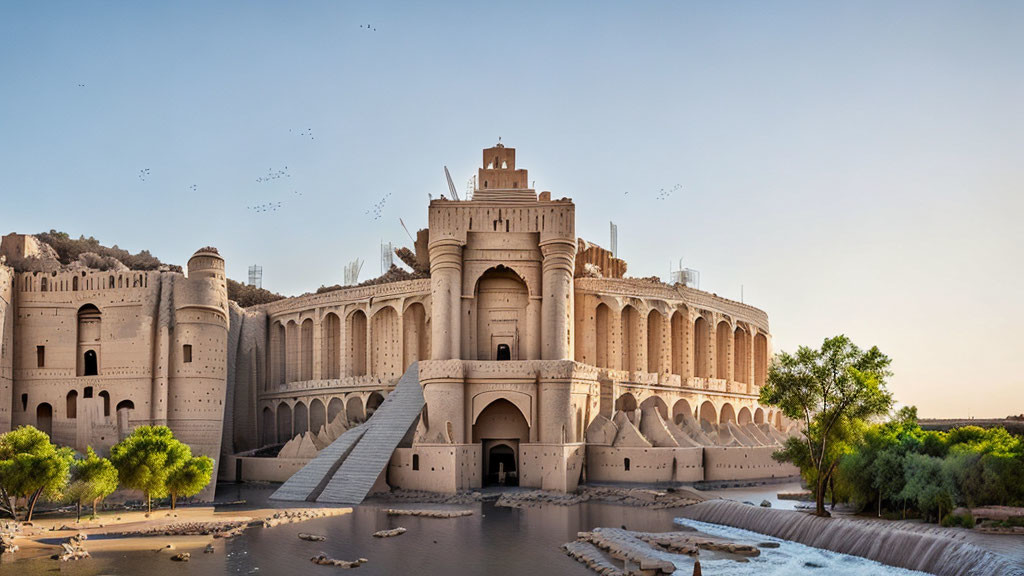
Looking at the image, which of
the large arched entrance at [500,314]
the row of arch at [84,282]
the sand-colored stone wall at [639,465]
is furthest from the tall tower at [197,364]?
the sand-colored stone wall at [639,465]

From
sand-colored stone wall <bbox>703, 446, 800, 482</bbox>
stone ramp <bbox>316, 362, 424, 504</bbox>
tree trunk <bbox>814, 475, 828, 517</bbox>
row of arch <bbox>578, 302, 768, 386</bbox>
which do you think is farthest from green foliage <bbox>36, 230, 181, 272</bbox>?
tree trunk <bbox>814, 475, 828, 517</bbox>

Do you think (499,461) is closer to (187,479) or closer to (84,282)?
(187,479)

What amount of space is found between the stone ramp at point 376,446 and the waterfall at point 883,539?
16.2 m

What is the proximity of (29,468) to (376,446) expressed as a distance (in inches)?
615

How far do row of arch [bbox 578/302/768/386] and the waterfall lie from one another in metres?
22.7

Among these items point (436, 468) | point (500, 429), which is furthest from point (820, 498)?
point (500, 429)

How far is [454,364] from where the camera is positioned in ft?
143

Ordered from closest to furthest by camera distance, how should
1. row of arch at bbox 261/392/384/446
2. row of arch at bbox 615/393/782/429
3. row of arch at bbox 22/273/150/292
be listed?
row of arch at bbox 22/273/150/292, row of arch at bbox 615/393/782/429, row of arch at bbox 261/392/384/446

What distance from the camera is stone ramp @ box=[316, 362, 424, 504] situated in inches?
1597

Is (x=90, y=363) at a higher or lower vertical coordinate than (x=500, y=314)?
lower

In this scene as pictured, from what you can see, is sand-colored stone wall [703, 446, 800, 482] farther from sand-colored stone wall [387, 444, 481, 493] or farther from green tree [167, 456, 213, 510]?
green tree [167, 456, 213, 510]

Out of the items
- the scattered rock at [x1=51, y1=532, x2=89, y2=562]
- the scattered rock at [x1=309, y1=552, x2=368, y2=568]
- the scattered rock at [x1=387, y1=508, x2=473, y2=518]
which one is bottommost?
the scattered rock at [x1=387, y1=508, x2=473, y2=518]

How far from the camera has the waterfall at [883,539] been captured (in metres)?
22.1

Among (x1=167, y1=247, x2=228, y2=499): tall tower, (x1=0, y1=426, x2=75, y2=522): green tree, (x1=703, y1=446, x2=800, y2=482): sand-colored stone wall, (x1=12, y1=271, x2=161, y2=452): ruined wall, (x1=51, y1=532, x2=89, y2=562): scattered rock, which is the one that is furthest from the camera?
(x1=167, y1=247, x2=228, y2=499): tall tower
